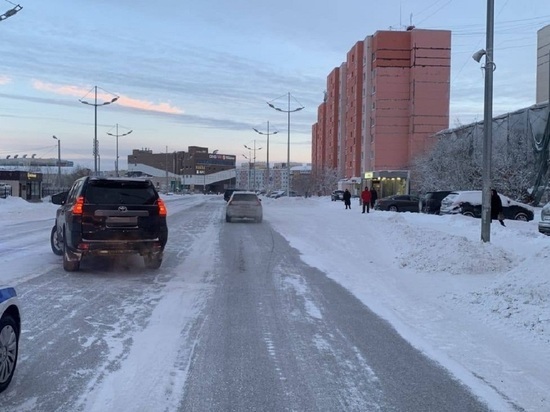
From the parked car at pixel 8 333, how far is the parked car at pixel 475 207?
24.9 m

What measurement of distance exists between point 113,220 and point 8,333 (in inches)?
216

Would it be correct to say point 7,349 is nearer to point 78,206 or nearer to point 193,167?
point 78,206

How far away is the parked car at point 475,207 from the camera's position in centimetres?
2656

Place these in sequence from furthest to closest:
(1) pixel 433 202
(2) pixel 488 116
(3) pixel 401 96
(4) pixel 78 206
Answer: (3) pixel 401 96
(1) pixel 433 202
(2) pixel 488 116
(4) pixel 78 206

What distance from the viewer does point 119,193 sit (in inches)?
402

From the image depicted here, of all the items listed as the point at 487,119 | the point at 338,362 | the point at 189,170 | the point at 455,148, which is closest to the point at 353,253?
the point at 487,119

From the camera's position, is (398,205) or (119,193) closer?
(119,193)

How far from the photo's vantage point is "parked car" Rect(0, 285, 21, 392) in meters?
4.37

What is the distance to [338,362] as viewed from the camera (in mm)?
5340

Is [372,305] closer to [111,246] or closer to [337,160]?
[111,246]

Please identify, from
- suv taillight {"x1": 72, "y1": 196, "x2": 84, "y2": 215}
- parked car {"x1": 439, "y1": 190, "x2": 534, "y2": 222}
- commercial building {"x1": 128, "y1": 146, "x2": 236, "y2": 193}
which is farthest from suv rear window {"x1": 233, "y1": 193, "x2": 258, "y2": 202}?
commercial building {"x1": 128, "y1": 146, "x2": 236, "y2": 193}

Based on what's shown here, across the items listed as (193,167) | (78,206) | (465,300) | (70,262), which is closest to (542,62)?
(465,300)

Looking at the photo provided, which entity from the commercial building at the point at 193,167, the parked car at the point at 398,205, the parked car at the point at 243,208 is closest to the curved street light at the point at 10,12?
the parked car at the point at 243,208

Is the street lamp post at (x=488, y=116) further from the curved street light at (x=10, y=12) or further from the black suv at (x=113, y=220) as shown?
the curved street light at (x=10, y=12)
